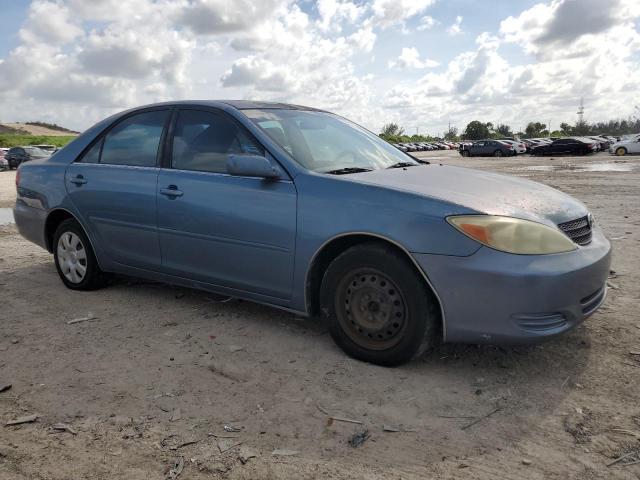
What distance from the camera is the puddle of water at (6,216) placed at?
30.0ft

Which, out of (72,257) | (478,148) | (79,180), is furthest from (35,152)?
(478,148)

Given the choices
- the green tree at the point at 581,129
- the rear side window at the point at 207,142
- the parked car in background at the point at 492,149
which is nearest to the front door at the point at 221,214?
the rear side window at the point at 207,142

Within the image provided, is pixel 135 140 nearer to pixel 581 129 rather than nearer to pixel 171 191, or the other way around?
pixel 171 191

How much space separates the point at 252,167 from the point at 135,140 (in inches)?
62.1

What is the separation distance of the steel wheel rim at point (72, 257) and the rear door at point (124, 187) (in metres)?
0.29

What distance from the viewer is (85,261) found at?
5.01 meters

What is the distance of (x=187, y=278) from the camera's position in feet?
13.9

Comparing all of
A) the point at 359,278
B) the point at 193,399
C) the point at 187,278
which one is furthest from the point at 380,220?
the point at 187,278

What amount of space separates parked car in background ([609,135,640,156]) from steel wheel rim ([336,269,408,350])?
35.2 meters

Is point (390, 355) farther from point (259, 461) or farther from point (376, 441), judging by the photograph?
point (259, 461)

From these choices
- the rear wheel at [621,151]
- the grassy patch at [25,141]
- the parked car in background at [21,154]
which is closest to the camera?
the parked car in background at [21,154]

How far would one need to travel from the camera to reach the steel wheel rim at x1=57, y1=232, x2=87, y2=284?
198 inches

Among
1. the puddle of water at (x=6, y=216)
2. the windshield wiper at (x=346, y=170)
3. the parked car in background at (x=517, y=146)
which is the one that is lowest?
the puddle of water at (x=6, y=216)

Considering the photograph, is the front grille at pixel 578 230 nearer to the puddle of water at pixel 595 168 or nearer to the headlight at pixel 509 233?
the headlight at pixel 509 233
